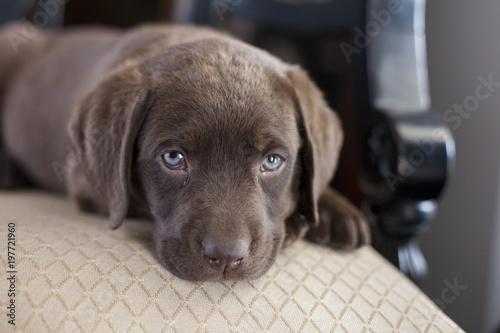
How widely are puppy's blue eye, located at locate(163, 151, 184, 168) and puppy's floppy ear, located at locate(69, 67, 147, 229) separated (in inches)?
6.1

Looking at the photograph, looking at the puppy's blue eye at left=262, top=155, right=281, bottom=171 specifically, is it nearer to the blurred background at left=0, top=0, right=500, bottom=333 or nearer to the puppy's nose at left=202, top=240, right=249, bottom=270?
the puppy's nose at left=202, top=240, right=249, bottom=270

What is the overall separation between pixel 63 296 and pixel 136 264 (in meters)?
0.24

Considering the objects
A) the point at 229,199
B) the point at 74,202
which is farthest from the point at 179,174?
the point at 74,202

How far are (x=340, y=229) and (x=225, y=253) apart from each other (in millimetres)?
672

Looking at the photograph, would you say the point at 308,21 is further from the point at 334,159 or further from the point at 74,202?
the point at 74,202

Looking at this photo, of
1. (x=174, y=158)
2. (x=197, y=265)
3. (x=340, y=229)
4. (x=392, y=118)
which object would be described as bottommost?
(x=340, y=229)

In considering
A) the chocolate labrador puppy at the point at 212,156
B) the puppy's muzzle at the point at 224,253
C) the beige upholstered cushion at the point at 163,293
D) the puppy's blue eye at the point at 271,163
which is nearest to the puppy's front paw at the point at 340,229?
the chocolate labrador puppy at the point at 212,156

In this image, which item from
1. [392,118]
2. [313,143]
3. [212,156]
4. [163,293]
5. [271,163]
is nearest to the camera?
[163,293]

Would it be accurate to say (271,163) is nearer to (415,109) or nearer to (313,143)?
(313,143)

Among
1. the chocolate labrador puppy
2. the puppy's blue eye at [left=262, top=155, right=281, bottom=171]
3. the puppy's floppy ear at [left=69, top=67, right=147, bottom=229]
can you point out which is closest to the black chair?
the chocolate labrador puppy

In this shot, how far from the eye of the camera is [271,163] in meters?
1.79

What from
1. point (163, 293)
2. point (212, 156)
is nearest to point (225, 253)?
point (163, 293)

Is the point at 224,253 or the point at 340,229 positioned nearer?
the point at 224,253

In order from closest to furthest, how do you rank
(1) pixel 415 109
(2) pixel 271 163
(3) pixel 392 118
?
(2) pixel 271 163, (3) pixel 392 118, (1) pixel 415 109
